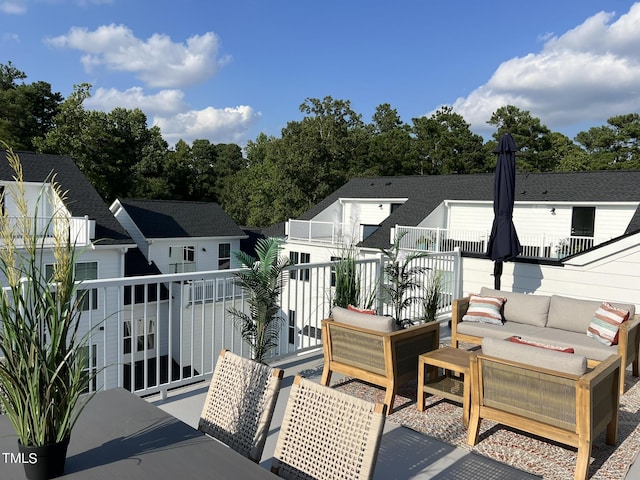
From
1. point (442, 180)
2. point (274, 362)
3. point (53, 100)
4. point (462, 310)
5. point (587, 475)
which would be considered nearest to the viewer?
point (587, 475)

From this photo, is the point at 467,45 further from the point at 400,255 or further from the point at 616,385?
the point at 616,385

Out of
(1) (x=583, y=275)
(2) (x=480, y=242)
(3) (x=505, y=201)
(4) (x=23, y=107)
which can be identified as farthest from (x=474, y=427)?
(4) (x=23, y=107)

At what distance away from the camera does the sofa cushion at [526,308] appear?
5.25 m

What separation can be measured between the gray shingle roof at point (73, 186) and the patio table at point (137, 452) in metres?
13.5

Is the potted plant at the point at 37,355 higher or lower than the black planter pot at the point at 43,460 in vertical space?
higher

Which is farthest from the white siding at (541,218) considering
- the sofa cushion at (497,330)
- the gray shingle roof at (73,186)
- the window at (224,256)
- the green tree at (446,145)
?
the green tree at (446,145)

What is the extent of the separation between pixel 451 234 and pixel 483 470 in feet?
50.8

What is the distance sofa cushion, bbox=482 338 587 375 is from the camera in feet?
9.26

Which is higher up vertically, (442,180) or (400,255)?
(442,180)

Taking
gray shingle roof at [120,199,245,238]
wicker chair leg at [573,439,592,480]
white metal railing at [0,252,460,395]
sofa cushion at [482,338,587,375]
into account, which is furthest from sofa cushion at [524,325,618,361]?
gray shingle roof at [120,199,245,238]

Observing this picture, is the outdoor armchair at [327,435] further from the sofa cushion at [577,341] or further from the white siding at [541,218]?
the white siding at [541,218]

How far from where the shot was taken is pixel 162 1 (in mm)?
13578

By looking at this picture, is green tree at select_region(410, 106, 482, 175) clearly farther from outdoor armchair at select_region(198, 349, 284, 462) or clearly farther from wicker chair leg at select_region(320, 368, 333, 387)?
outdoor armchair at select_region(198, 349, 284, 462)

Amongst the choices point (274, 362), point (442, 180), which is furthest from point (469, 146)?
point (274, 362)
